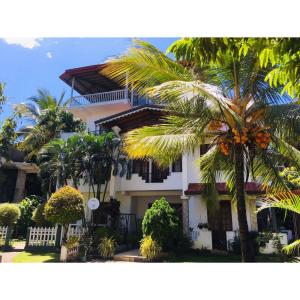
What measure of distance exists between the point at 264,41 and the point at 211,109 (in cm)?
322

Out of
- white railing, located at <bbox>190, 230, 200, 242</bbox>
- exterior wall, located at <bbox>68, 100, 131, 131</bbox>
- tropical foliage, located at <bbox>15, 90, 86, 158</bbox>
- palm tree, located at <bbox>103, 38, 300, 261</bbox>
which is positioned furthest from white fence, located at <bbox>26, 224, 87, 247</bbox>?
exterior wall, located at <bbox>68, 100, 131, 131</bbox>

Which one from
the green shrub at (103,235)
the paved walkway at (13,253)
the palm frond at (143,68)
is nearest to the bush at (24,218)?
the paved walkway at (13,253)

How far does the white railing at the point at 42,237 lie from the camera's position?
40.3 feet

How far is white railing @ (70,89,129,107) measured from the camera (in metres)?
17.2

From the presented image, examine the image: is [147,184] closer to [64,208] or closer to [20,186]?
[64,208]

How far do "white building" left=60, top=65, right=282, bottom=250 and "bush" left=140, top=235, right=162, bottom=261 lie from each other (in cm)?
236

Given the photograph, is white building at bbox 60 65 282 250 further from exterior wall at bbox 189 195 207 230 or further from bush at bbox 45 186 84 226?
bush at bbox 45 186 84 226

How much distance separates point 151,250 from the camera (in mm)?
10242

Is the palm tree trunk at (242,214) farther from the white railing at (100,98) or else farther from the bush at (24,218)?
the bush at (24,218)

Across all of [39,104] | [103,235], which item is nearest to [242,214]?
[103,235]

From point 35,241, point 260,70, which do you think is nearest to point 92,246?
point 35,241

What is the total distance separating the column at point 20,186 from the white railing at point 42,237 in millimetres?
8511
